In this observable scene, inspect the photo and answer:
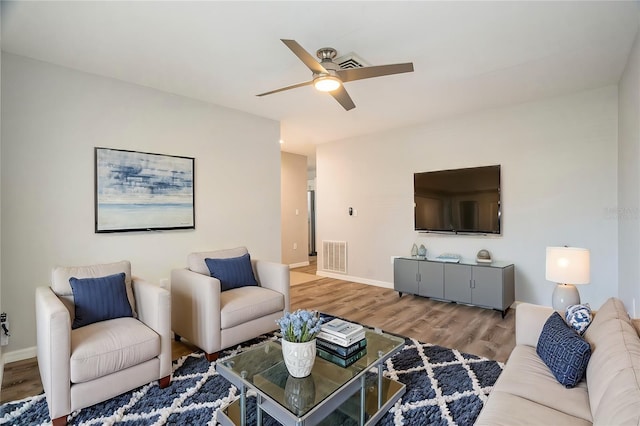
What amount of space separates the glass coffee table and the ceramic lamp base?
128cm

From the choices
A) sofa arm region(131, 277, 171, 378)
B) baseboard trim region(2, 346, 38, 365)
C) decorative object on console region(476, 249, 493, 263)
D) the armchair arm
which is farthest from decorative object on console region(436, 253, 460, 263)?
baseboard trim region(2, 346, 38, 365)

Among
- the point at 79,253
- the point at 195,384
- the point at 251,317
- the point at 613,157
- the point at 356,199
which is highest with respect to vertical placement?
the point at 613,157

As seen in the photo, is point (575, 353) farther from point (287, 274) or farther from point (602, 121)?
point (602, 121)

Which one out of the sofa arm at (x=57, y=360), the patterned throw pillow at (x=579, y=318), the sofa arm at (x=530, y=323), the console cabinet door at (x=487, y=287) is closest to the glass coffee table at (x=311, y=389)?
the sofa arm at (x=530, y=323)

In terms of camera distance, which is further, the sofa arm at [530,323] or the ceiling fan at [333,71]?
the ceiling fan at [333,71]

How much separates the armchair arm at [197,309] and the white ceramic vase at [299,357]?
1087 mm

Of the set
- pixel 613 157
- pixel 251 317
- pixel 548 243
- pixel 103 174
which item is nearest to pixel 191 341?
pixel 251 317

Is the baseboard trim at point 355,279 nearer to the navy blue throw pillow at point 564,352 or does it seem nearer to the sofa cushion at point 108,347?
the navy blue throw pillow at point 564,352

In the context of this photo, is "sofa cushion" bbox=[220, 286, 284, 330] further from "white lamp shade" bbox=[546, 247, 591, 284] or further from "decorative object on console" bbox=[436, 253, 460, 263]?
"decorative object on console" bbox=[436, 253, 460, 263]

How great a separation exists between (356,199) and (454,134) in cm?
191

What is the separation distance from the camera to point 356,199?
5.59m

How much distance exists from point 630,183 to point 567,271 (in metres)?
1.13

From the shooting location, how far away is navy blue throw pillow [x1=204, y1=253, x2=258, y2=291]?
3064 millimetres

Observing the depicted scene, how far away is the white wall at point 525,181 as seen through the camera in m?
3.43
